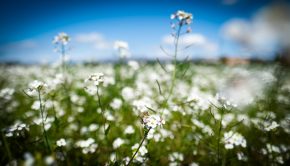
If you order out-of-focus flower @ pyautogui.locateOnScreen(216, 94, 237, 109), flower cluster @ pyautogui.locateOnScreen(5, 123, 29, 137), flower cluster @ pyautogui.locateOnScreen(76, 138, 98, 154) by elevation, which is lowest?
flower cluster @ pyautogui.locateOnScreen(76, 138, 98, 154)

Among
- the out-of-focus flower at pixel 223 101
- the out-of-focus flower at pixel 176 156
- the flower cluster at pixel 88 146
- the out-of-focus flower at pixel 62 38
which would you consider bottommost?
the out-of-focus flower at pixel 176 156

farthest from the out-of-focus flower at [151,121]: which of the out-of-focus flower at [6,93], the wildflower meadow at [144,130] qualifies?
the out-of-focus flower at [6,93]

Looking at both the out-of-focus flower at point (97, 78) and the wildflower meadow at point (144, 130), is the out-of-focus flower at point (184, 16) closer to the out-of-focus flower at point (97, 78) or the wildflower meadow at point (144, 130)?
the wildflower meadow at point (144, 130)

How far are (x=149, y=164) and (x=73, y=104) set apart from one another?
9.09ft

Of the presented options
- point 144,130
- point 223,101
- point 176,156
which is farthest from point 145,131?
point 176,156

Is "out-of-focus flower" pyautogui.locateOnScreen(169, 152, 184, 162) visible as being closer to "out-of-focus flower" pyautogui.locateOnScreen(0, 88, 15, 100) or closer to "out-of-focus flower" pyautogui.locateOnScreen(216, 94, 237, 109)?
"out-of-focus flower" pyautogui.locateOnScreen(216, 94, 237, 109)

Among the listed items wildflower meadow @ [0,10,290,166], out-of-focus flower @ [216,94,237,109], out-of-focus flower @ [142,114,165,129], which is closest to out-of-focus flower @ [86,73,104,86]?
wildflower meadow @ [0,10,290,166]

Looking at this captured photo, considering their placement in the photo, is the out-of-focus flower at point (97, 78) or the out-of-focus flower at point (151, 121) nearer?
the out-of-focus flower at point (151, 121)

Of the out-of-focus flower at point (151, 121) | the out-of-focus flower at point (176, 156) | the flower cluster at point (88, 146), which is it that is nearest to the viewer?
the out-of-focus flower at point (151, 121)

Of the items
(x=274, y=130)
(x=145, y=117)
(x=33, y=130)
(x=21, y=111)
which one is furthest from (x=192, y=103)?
(x=21, y=111)

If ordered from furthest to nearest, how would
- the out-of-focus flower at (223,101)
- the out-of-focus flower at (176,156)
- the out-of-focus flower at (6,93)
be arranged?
the out-of-focus flower at (176,156), the out-of-focus flower at (6,93), the out-of-focus flower at (223,101)

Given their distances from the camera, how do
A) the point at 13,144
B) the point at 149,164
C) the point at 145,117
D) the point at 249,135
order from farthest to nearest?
the point at 249,135 → the point at 149,164 → the point at 13,144 → the point at 145,117

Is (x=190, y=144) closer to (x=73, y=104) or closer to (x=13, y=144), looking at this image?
(x=13, y=144)

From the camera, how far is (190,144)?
324 cm
